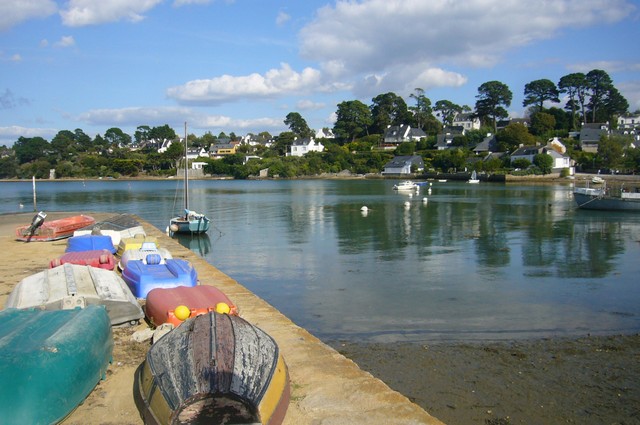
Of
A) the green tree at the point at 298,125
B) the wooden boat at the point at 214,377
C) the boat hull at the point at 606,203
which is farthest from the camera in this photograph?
the green tree at the point at 298,125

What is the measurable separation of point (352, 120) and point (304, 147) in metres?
16.2

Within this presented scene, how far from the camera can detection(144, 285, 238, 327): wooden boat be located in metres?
8.84

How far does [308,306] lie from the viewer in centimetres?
1496

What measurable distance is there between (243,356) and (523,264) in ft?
59.2

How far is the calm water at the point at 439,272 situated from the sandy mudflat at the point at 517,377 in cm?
92

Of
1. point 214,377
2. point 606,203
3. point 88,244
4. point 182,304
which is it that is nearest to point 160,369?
point 214,377

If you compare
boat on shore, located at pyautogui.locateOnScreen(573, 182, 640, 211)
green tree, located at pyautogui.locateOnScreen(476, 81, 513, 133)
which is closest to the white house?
green tree, located at pyautogui.locateOnScreen(476, 81, 513, 133)

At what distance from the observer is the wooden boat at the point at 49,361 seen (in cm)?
543

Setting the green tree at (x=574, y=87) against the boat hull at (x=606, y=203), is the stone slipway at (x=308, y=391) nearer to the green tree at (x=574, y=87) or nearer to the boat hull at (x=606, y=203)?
the boat hull at (x=606, y=203)

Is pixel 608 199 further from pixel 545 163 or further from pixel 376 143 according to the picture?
pixel 376 143

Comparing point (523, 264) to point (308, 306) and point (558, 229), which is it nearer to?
point (308, 306)

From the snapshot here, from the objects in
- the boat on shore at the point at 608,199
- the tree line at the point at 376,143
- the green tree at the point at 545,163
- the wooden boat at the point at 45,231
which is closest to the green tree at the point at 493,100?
the tree line at the point at 376,143

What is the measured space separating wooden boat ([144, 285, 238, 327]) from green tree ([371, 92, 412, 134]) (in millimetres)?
143931

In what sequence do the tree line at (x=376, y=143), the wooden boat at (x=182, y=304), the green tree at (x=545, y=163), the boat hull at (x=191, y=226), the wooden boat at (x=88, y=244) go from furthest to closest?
1. the tree line at (x=376, y=143)
2. the green tree at (x=545, y=163)
3. the boat hull at (x=191, y=226)
4. the wooden boat at (x=88, y=244)
5. the wooden boat at (x=182, y=304)
